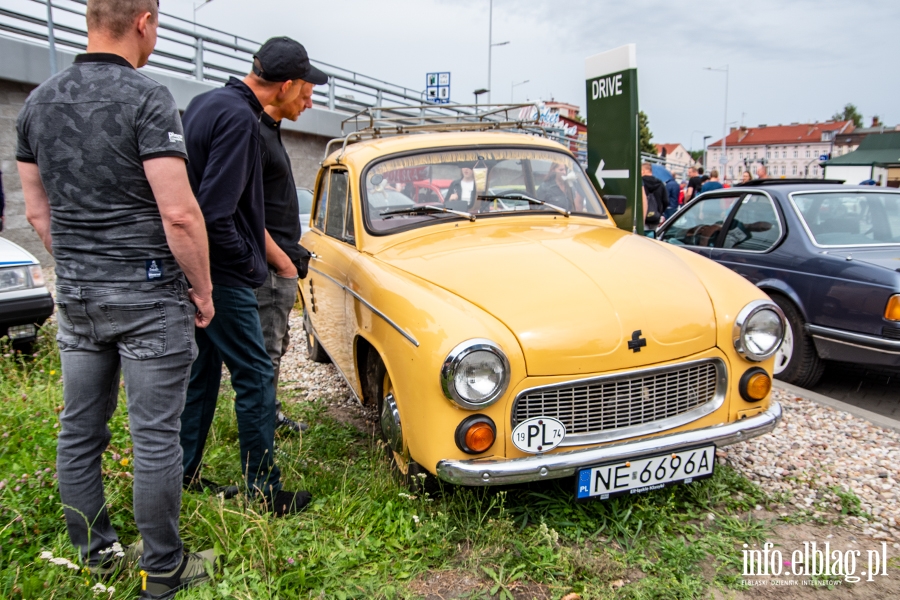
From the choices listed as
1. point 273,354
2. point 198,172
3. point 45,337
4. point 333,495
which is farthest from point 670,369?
point 45,337

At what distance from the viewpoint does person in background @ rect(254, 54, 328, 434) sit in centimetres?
320

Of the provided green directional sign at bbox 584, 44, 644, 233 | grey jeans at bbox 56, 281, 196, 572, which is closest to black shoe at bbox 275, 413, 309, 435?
grey jeans at bbox 56, 281, 196, 572

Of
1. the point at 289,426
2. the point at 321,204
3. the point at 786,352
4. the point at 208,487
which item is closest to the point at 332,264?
the point at 289,426

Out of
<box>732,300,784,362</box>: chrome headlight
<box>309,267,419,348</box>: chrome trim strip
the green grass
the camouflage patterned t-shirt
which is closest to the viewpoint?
the camouflage patterned t-shirt

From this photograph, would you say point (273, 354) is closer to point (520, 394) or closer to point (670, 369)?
point (520, 394)

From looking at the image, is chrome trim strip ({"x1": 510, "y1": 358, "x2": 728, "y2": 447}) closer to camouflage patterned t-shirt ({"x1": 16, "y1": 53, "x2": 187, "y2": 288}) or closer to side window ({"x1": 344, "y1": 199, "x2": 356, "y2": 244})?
camouflage patterned t-shirt ({"x1": 16, "y1": 53, "x2": 187, "y2": 288})

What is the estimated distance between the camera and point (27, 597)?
2.24 meters

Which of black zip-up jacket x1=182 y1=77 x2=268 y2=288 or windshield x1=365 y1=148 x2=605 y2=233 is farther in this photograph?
windshield x1=365 y1=148 x2=605 y2=233

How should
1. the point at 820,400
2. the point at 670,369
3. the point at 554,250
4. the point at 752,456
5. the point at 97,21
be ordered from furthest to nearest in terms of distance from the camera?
the point at 820,400 → the point at 752,456 → the point at 554,250 → the point at 670,369 → the point at 97,21

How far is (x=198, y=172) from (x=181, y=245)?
0.76 m

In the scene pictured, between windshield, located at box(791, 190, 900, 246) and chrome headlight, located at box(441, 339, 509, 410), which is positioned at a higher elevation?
windshield, located at box(791, 190, 900, 246)

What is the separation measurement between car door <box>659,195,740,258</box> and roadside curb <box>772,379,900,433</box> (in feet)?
5.05

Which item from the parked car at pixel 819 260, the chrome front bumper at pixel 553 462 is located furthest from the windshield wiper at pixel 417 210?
the parked car at pixel 819 260

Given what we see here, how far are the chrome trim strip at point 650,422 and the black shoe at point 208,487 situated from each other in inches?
53.4
